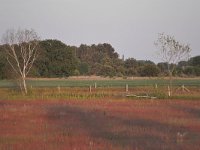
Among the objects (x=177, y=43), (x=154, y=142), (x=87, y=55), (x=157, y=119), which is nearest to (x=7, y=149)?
(x=154, y=142)

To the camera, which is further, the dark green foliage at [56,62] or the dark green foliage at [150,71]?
the dark green foliage at [150,71]

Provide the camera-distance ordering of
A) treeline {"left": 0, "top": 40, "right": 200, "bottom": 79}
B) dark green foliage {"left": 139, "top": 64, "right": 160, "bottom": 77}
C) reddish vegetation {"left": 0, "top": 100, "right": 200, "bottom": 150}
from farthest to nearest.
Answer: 1. dark green foliage {"left": 139, "top": 64, "right": 160, "bottom": 77}
2. treeline {"left": 0, "top": 40, "right": 200, "bottom": 79}
3. reddish vegetation {"left": 0, "top": 100, "right": 200, "bottom": 150}

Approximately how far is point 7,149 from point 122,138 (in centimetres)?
497

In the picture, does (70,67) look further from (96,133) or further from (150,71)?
(96,133)

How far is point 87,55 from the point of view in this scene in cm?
18400

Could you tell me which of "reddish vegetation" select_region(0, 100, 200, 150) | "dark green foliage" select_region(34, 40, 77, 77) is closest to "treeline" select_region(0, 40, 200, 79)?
"dark green foliage" select_region(34, 40, 77, 77)

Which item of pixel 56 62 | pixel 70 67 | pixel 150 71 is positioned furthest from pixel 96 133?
pixel 150 71

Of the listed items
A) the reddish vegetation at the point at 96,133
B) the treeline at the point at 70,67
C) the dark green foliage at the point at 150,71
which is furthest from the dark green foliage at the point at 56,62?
the reddish vegetation at the point at 96,133

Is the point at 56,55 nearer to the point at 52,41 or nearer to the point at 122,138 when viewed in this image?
the point at 52,41

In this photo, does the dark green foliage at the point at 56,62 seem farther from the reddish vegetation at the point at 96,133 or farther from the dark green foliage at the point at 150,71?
the reddish vegetation at the point at 96,133

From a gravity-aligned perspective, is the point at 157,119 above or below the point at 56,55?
below

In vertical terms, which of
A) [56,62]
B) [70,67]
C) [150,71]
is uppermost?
[56,62]

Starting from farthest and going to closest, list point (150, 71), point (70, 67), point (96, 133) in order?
1. point (150, 71)
2. point (70, 67)
3. point (96, 133)

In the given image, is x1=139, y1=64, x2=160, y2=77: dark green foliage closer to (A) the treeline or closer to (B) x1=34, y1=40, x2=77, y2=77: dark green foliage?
(A) the treeline
